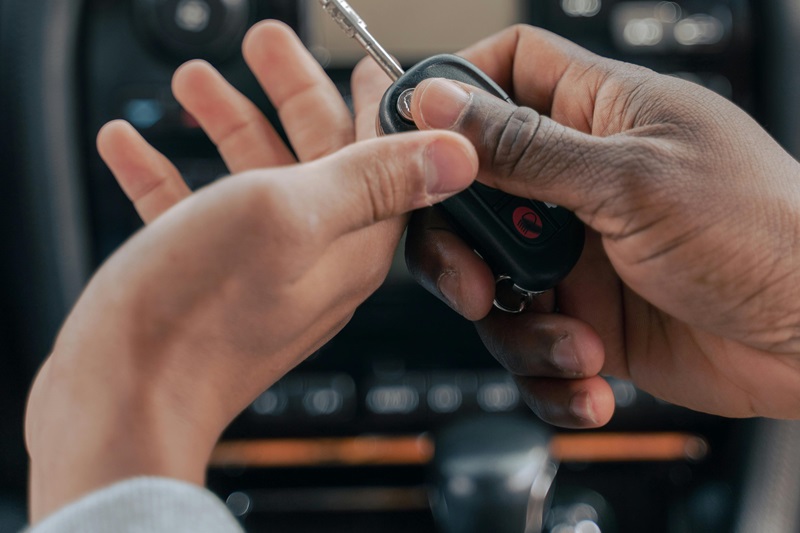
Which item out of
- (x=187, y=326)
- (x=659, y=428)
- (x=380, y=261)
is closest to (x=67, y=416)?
(x=187, y=326)

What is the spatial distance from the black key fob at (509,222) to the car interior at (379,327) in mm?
262

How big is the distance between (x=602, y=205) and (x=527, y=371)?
0.20 metres

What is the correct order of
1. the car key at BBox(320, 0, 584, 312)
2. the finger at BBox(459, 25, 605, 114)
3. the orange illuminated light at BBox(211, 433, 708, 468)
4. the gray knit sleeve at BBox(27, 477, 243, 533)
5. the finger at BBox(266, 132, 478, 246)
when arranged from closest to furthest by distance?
the gray knit sleeve at BBox(27, 477, 243, 533)
the finger at BBox(266, 132, 478, 246)
the car key at BBox(320, 0, 584, 312)
the finger at BBox(459, 25, 605, 114)
the orange illuminated light at BBox(211, 433, 708, 468)

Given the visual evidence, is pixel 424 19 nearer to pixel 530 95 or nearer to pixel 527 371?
pixel 530 95

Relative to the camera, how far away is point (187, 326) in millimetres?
505

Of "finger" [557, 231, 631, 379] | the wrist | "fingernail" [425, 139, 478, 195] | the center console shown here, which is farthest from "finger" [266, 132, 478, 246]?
the center console

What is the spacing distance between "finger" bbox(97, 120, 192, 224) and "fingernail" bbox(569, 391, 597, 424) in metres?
0.37

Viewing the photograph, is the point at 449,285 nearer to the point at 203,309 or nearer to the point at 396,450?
the point at 203,309

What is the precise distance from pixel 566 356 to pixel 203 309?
0.30 metres

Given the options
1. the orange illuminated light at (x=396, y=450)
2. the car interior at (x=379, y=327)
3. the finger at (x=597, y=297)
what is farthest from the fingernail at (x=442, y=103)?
the orange illuminated light at (x=396, y=450)

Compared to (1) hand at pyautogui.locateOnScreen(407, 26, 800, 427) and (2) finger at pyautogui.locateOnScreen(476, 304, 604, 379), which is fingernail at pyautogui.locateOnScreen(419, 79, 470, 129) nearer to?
(1) hand at pyautogui.locateOnScreen(407, 26, 800, 427)

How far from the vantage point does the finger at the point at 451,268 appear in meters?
0.68

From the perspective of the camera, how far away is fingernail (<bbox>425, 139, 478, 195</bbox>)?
0.54m

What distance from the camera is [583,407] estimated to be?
2.34 feet
